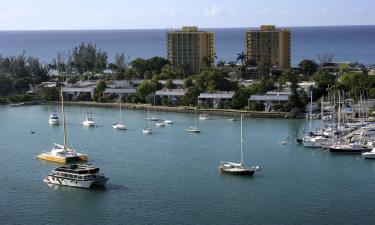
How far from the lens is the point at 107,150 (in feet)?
80.7

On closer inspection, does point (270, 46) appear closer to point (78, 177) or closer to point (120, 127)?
point (120, 127)

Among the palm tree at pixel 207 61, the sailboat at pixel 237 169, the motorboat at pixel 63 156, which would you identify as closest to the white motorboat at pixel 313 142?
the sailboat at pixel 237 169

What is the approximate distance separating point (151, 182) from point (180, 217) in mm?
3303

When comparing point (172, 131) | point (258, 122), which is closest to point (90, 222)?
point (172, 131)

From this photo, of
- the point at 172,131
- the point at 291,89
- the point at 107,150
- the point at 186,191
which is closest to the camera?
the point at 186,191

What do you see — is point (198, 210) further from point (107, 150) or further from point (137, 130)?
point (137, 130)

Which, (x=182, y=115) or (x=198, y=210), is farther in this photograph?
(x=182, y=115)

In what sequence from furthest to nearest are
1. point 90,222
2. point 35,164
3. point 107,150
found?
point 107,150 → point 35,164 → point 90,222

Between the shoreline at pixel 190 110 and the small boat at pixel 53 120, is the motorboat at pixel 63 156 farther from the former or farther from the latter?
the shoreline at pixel 190 110

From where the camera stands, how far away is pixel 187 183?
19.5 meters

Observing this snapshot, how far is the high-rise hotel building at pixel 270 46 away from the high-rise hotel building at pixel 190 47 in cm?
308

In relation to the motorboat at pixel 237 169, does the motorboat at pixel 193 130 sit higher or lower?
higher

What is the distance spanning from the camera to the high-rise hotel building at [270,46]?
52.5m

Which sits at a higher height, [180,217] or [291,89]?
[291,89]
